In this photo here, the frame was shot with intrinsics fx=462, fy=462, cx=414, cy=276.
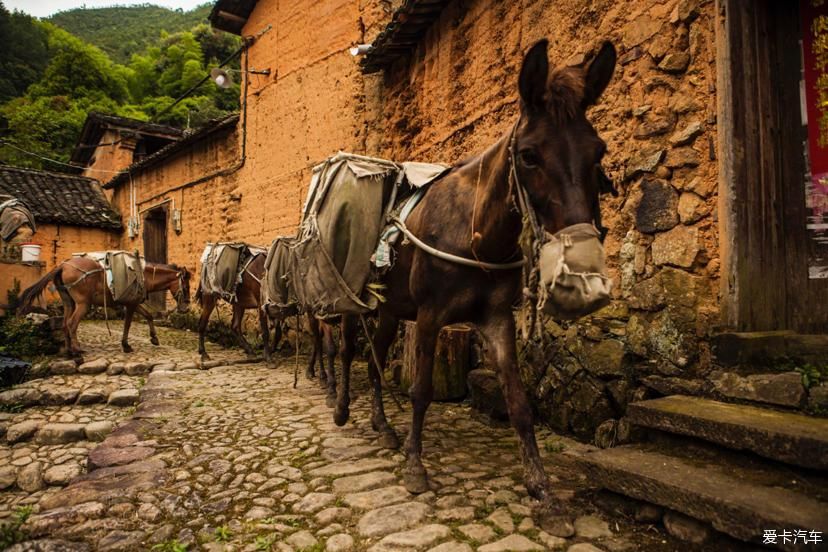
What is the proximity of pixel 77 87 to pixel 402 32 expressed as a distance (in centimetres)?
3256

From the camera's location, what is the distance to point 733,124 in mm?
2713

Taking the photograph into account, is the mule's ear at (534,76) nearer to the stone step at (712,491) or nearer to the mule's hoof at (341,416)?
the stone step at (712,491)

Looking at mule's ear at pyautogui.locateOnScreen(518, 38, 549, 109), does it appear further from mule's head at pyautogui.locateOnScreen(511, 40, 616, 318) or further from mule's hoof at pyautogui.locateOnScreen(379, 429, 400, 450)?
mule's hoof at pyautogui.locateOnScreen(379, 429, 400, 450)

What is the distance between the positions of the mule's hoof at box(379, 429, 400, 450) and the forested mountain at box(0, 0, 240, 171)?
74.1ft

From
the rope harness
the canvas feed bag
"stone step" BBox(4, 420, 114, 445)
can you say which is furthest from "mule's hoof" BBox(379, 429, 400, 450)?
the canvas feed bag

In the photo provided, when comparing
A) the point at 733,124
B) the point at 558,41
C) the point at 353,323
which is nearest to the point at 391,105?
the point at 558,41

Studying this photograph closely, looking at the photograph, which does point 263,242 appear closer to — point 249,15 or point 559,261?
point 249,15

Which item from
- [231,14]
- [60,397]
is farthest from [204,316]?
[231,14]

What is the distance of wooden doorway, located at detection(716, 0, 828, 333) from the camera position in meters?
2.71

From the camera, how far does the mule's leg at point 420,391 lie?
2.67m

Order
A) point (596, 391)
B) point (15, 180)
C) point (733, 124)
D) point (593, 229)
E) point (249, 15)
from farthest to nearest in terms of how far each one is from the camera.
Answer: point (15, 180) → point (249, 15) → point (596, 391) → point (733, 124) → point (593, 229)

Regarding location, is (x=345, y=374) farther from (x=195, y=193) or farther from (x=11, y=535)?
(x=195, y=193)

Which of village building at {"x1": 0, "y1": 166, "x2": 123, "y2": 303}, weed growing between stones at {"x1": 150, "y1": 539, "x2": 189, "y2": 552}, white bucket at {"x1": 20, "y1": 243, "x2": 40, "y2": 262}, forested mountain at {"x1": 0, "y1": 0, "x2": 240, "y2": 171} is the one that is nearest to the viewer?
weed growing between stones at {"x1": 150, "y1": 539, "x2": 189, "y2": 552}

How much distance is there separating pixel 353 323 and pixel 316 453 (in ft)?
3.65
